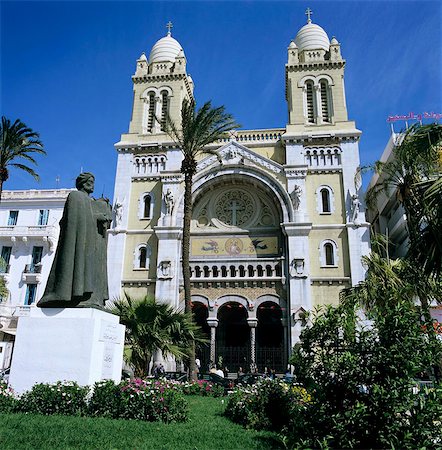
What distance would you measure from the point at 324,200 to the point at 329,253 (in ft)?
12.7

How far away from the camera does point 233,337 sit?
30422 millimetres

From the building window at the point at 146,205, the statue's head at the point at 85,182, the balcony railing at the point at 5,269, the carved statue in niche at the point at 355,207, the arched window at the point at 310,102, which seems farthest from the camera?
the arched window at the point at 310,102

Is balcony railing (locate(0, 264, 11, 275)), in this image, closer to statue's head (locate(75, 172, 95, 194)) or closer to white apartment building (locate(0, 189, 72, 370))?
white apartment building (locate(0, 189, 72, 370))

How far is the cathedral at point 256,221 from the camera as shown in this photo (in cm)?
2770

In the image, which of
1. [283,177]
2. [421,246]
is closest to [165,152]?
[283,177]

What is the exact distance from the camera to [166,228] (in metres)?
29.3

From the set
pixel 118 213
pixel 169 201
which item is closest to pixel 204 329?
pixel 169 201

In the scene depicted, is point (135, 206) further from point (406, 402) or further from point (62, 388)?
point (406, 402)

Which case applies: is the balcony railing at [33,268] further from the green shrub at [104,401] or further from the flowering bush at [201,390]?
the green shrub at [104,401]

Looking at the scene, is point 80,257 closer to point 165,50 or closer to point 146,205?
point 146,205

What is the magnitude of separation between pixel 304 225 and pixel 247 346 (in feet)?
29.6

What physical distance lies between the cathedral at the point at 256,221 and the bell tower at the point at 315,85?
9cm

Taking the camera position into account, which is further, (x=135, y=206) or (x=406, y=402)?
(x=135, y=206)

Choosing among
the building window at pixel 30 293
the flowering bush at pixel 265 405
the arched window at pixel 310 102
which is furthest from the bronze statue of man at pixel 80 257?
the arched window at pixel 310 102
